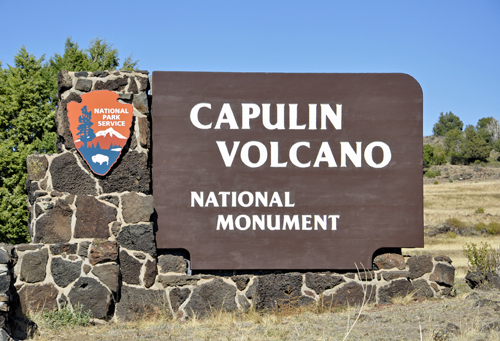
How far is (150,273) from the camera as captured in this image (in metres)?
8.81

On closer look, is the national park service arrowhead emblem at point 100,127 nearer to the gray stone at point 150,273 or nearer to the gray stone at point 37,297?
the gray stone at point 150,273

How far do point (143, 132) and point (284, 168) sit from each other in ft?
7.94

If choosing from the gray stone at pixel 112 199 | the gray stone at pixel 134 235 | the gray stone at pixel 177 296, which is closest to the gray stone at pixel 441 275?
the gray stone at pixel 177 296

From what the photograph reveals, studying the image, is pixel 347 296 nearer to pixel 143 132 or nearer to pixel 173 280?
pixel 173 280

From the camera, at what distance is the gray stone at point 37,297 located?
27.1 feet

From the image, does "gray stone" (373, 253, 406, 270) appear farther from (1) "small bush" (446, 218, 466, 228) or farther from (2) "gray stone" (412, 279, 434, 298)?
(1) "small bush" (446, 218, 466, 228)

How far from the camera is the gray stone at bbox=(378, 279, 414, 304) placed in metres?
9.09

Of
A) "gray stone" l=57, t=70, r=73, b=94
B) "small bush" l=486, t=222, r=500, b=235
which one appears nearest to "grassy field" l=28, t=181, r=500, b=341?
"gray stone" l=57, t=70, r=73, b=94

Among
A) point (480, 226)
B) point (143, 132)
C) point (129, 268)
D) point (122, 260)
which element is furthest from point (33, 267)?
point (480, 226)

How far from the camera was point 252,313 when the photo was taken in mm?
8727

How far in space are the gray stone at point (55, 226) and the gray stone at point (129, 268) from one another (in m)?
0.92

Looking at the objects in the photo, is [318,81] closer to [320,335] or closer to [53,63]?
[320,335]

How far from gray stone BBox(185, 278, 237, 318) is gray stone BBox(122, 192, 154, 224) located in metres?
1.46

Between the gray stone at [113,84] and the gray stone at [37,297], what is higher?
the gray stone at [113,84]
